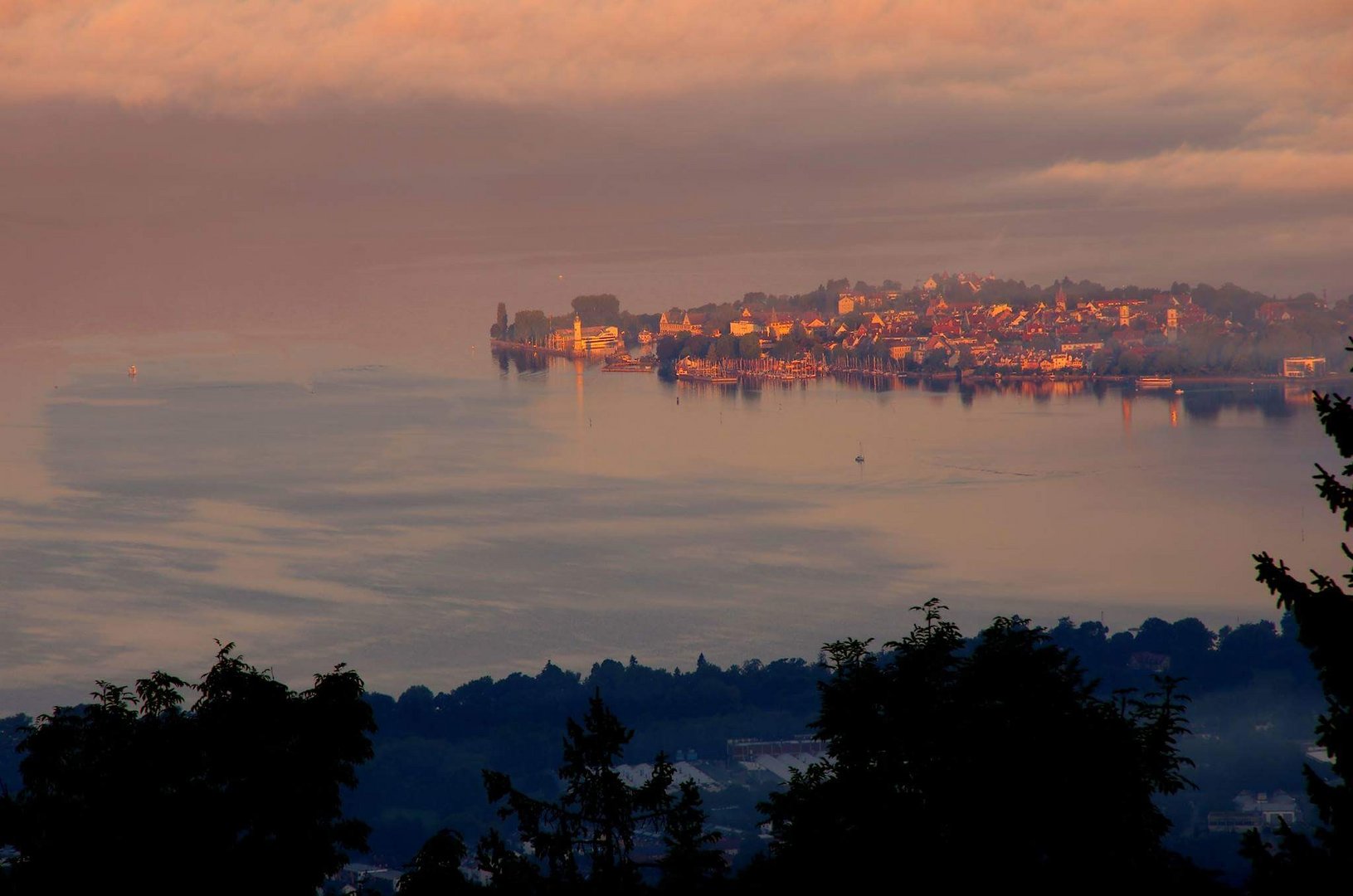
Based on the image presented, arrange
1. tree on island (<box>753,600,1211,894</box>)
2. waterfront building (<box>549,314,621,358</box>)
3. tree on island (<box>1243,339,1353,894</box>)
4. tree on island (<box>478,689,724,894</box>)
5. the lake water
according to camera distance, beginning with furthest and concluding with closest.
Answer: waterfront building (<box>549,314,621,358</box>)
the lake water
tree on island (<box>478,689,724,894</box>)
tree on island (<box>753,600,1211,894</box>)
tree on island (<box>1243,339,1353,894</box>)

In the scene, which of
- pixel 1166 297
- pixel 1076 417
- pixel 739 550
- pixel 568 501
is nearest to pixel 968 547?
pixel 739 550

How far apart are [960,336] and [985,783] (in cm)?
5702

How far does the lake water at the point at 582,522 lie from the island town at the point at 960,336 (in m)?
8.15

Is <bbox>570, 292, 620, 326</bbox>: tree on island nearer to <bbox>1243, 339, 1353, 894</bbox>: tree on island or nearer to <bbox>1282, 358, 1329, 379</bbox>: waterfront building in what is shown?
<bbox>1282, 358, 1329, 379</bbox>: waterfront building

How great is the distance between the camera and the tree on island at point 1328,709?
321 centimetres

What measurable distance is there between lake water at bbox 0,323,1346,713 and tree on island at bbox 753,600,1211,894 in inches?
472

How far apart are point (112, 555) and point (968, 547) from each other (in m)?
11.9

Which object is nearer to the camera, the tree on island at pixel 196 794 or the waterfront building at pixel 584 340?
the tree on island at pixel 196 794

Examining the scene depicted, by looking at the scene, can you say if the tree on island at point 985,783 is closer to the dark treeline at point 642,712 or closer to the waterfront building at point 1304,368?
the dark treeline at point 642,712

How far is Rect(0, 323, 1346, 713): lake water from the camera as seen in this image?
18.4 meters

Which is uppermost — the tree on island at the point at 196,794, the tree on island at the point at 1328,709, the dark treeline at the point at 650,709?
the tree on island at the point at 1328,709

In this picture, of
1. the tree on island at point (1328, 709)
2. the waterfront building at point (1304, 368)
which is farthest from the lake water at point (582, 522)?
the tree on island at point (1328, 709)

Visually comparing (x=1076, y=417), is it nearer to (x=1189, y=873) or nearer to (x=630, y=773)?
(x=630, y=773)

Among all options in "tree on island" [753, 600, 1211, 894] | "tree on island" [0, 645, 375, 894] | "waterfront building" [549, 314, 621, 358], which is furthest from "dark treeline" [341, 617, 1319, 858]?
"waterfront building" [549, 314, 621, 358]
